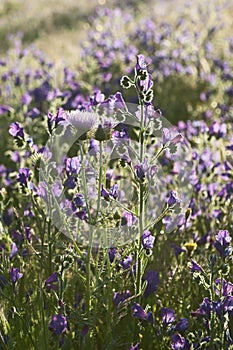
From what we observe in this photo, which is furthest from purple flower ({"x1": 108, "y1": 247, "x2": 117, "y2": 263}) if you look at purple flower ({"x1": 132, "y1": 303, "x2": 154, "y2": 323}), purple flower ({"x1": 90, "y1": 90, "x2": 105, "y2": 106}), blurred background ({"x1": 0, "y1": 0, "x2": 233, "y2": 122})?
blurred background ({"x1": 0, "y1": 0, "x2": 233, "y2": 122})

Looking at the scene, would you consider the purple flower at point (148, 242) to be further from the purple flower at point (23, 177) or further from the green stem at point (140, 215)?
the purple flower at point (23, 177)

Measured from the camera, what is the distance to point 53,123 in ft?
7.38

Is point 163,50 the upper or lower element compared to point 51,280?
upper

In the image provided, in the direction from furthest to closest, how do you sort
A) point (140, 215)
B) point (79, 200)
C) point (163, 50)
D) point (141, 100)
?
point (163, 50), point (79, 200), point (140, 215), point (141, 100)

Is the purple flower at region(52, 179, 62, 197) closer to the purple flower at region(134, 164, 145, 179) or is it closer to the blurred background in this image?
the purple flower at region(134, 164, 145, 179)

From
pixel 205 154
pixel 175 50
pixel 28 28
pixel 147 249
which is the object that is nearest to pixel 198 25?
pixel 175 50

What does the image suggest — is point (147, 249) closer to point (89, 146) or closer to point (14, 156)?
point (89, 146)

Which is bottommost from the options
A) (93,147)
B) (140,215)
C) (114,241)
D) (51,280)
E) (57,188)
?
(51,280)

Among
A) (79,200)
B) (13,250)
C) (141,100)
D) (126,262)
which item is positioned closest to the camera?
(141,100)

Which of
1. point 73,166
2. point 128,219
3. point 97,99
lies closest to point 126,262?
point 128,219

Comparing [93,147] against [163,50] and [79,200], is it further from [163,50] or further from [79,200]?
[163,50]

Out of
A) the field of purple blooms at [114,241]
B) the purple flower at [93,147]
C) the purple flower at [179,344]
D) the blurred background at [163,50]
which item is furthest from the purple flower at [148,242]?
the blurred background at [163,50]

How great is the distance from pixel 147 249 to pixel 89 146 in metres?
0.62

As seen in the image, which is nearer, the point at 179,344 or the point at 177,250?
the point at 179,344
